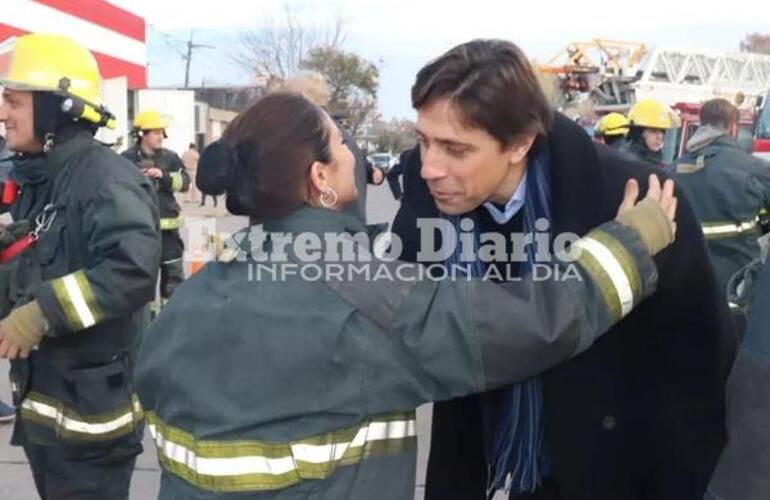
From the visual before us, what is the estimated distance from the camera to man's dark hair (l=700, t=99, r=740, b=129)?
19.4 feet

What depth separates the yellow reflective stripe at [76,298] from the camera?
2.64 m

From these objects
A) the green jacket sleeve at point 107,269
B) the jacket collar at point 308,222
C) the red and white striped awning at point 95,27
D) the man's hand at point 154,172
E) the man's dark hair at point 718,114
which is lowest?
the man's hand at point 154,172

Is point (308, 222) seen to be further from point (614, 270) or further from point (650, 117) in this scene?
point (650, 117)

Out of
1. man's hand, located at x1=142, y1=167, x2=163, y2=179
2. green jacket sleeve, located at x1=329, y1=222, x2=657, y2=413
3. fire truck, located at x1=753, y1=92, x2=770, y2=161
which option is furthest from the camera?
fire truck, located at x1=753, y1=92, x2=770, y2=161

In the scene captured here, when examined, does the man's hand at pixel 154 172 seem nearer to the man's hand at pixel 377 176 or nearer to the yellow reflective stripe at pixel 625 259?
the man's hand at pixel 377 176

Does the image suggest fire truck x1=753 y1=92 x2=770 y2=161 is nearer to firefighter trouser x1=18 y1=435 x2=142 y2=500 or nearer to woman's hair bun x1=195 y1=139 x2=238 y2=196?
firefighter trouser x1=18 y1=435 x2=142 y2=500

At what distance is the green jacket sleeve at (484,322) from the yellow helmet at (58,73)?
159 centimetres

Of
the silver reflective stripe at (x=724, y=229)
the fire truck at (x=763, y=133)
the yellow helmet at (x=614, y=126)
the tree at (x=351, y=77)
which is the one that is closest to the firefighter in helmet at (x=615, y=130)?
the yellow helmet at (x=614, y=126)

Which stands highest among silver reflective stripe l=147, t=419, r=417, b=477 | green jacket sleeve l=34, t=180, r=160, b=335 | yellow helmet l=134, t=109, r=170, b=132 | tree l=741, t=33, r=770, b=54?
tree l=741, t=33, r=770, b=54

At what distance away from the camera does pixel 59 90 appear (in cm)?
283

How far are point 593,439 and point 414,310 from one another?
1.97 ft

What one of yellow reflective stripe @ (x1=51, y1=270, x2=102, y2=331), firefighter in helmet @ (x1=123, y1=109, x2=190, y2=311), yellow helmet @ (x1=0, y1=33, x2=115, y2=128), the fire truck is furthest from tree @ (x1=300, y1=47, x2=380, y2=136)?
yellow reflective stripe @ (x1=51, y1=270, x2=102, y2=331)

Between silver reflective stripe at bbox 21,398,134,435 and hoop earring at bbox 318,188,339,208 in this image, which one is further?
silver reflective stripe at bbox 21,398,134,435

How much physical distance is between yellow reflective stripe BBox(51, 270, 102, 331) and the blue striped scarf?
1120mm
